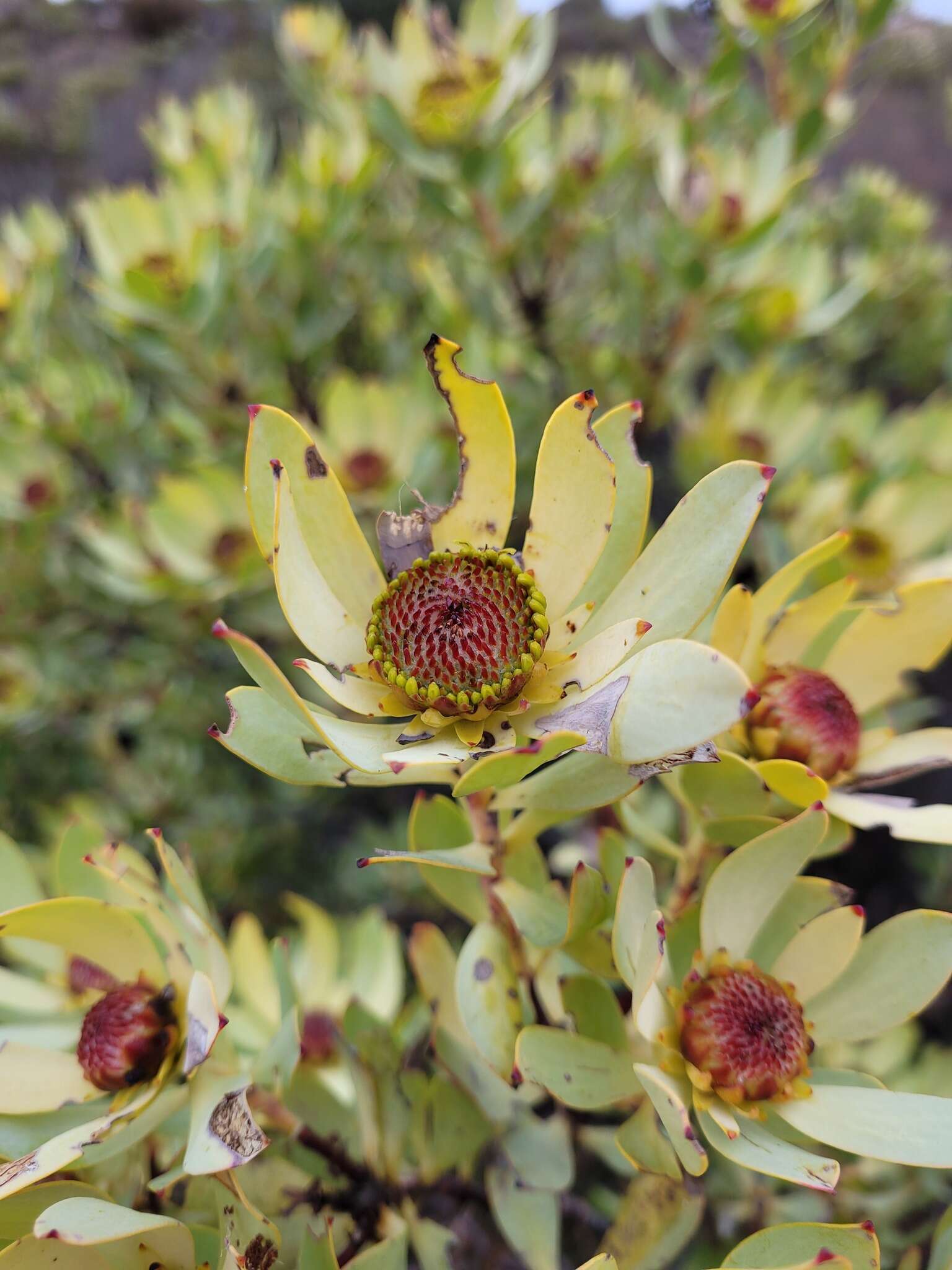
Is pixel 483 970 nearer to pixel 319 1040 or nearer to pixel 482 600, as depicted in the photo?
pixel 482 600

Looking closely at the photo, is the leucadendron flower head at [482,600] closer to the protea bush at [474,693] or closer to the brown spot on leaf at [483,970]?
the protea bush at [474,693]

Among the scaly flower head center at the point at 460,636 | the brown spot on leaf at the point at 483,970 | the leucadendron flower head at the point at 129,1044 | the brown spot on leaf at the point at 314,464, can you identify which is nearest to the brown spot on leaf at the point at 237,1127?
the leucadendron flower head at the point at 129,1044

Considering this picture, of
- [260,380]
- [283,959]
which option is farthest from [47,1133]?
[260,380]

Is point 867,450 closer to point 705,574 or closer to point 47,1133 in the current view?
point 705,574

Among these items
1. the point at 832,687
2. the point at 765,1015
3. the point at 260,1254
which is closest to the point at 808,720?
the point at 832,687

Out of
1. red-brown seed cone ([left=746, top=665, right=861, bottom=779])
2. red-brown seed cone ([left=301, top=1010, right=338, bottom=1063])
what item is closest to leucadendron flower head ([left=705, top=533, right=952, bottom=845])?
red-brown seed cone ([left=746, top=665, right=861, bottom=779])

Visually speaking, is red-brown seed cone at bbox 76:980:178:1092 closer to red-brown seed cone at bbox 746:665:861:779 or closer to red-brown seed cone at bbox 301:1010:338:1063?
red-brown seed cone at bbox 301:1010:338:1063

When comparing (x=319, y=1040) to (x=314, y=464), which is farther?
(x=319, y=1040)
